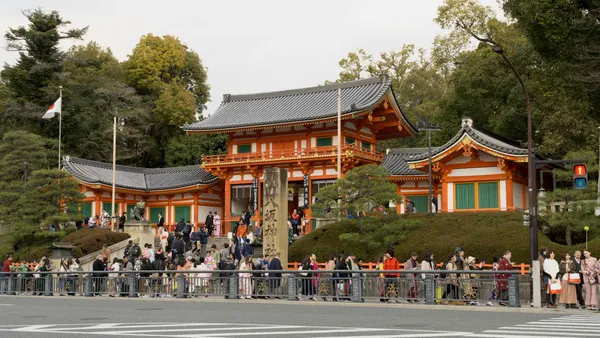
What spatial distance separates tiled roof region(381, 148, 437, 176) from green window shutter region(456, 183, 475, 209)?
3.89m

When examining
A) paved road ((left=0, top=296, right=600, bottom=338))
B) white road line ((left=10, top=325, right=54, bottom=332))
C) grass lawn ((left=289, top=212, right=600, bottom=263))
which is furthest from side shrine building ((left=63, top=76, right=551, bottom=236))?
white road line ((left=10, top=325, right=54, bottom=332))

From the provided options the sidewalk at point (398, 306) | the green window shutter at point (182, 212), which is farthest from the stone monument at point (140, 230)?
the sidewalk at point (398, 306)

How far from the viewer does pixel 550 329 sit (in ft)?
44.5

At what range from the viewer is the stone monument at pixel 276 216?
3050 centimetres

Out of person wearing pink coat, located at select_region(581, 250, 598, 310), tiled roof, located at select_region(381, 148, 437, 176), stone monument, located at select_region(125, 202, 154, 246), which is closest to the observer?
person wearing pink coat, located at select_region(581, 250, 598, 310)

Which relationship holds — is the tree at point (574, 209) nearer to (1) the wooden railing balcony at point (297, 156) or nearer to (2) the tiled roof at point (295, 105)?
(1) the wooden railing balcony at point (297, 156)

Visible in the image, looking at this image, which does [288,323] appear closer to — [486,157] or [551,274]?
[551,274]

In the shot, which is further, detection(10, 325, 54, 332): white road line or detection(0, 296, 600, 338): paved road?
detection(10, 325, 54, 332): white road line

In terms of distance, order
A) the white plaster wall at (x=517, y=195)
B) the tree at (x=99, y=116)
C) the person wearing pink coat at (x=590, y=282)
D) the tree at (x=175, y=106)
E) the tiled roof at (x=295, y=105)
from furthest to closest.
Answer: the tree at (x=175, y=106), the tree at (x=99, y=116), the tiled roof at (x=295, y=105), the white plaster wall at (x=517, y=195), the person wearing pink coat at (x=590, y=282)

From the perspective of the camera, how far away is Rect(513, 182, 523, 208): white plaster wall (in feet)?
127

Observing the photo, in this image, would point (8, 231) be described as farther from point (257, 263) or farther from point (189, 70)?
point (257, 263)

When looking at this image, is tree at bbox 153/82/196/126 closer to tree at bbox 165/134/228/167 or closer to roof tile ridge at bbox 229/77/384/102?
tree at bbox 165/134/228/167

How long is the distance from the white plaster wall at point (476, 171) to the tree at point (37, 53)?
35953 mm

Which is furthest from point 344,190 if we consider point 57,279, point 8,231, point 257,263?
point 8,231
